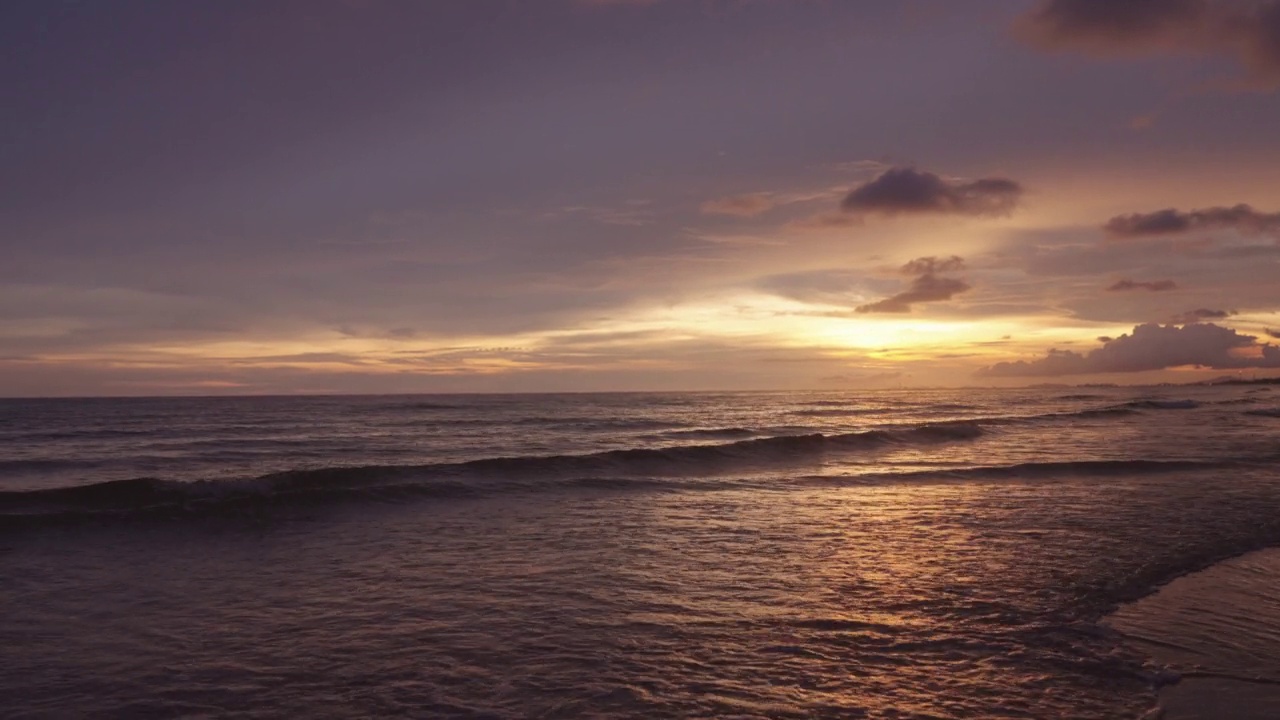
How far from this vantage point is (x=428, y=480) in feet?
76.5

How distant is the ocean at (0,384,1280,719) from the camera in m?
6.86

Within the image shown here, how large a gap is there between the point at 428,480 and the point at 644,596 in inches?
584

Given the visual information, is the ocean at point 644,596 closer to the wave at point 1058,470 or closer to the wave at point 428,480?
the wave at point 428,480

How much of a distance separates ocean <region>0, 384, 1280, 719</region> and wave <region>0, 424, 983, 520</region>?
19 cm

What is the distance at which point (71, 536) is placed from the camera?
15406 millimetres

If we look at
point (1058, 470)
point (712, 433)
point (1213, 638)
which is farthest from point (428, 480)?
point (712, 433)

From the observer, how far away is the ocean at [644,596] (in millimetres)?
6855

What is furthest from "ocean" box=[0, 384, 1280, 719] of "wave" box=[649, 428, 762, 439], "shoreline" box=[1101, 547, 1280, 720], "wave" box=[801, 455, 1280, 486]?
"wave" box=[649, 428, 762, 439]

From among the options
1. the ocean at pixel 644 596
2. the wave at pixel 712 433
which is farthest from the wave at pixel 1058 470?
the wave at pixel 712 433

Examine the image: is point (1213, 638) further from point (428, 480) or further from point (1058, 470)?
point (428, 480)

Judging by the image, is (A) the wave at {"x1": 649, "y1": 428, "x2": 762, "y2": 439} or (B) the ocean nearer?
(B) the ocean

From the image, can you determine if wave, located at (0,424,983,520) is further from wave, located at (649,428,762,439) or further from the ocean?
wave, located at (649,428,762,439)

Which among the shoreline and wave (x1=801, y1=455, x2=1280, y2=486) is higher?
the shoreline

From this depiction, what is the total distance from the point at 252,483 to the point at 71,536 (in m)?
6.62
